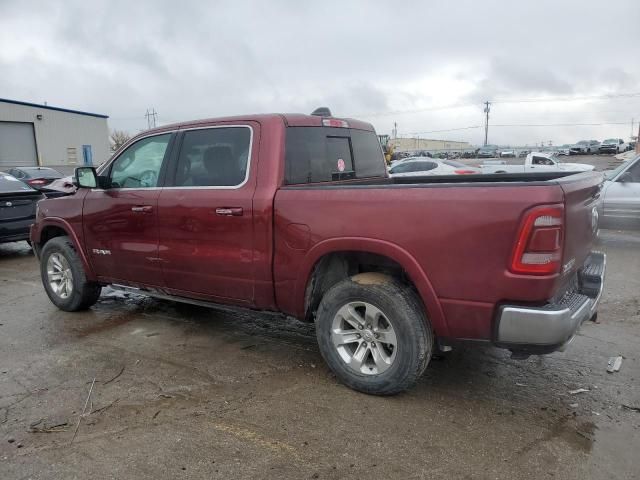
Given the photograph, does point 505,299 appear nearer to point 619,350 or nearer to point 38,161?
point 619,350

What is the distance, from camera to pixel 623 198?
9.23 meters

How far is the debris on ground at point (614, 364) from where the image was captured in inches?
154

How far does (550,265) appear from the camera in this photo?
2826mm

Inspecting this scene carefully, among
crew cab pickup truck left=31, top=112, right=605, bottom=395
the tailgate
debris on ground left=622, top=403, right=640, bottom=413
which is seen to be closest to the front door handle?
crew cab pickup truck left=31, top=112, right=605, bottom=395

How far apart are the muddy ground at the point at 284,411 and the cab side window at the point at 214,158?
4.77 feet

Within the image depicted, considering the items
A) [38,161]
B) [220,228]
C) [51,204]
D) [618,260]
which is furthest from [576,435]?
[38,161]

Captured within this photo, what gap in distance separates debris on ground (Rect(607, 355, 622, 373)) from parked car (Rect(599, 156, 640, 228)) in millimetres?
5909

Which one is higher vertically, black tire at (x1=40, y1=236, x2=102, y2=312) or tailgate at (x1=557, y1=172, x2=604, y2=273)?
tailgate at (x1=557, y1=172, x2=604, y2=273)

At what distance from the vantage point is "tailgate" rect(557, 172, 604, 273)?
2.92m

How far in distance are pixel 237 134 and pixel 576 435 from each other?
3.10m

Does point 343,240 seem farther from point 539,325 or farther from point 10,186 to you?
point 10,186

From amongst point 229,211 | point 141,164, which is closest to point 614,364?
point 229,211

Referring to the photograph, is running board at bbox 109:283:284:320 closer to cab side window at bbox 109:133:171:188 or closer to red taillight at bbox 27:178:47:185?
cab side window at bbox 109:133:171:188

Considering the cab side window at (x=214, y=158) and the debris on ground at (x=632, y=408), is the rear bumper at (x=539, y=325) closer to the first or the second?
the debris on ground at (x=632, y=408)
